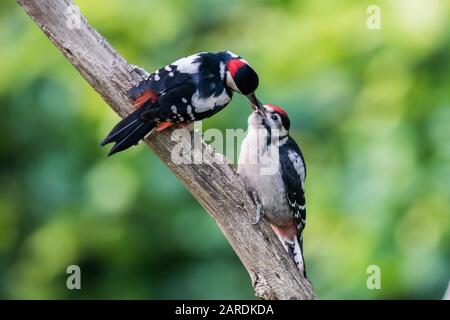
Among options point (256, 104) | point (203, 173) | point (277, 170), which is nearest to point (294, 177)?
point (277, 170)

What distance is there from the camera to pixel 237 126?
5082 mm

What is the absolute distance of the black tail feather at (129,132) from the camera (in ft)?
10.5

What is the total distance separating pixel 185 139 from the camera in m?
3.47

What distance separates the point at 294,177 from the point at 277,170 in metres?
0.09

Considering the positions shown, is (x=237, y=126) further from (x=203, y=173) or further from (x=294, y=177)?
(x=203, y=173)

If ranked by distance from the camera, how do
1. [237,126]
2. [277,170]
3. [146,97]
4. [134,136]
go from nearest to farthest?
[134,136] → [146,97] → [277,170] → [237,126]

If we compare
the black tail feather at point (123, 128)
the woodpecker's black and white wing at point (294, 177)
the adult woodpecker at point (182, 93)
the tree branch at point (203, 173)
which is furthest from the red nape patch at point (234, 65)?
the woodpecker's black and white wing at point (294, 177)

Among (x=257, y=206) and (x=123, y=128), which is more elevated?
(x=123, y=128)

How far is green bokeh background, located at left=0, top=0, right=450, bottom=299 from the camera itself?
15.6 feet

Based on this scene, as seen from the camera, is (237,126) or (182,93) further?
(237,126)

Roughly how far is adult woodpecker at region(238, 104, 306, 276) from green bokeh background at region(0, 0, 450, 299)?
2.13 ft

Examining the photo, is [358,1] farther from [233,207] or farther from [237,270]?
[233,207]

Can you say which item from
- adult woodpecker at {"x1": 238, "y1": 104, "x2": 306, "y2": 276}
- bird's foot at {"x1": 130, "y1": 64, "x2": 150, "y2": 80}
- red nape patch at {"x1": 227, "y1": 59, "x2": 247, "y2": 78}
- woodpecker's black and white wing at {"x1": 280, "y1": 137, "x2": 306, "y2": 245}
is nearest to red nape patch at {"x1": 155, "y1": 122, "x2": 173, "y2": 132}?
bird's foot at {"x1": 130, "y1": 64, "x2": 150, "y2": 80}

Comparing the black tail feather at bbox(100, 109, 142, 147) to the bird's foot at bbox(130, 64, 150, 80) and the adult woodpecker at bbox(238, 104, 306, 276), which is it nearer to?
the bird's foot at bbox(130, 64, 150, 80)
